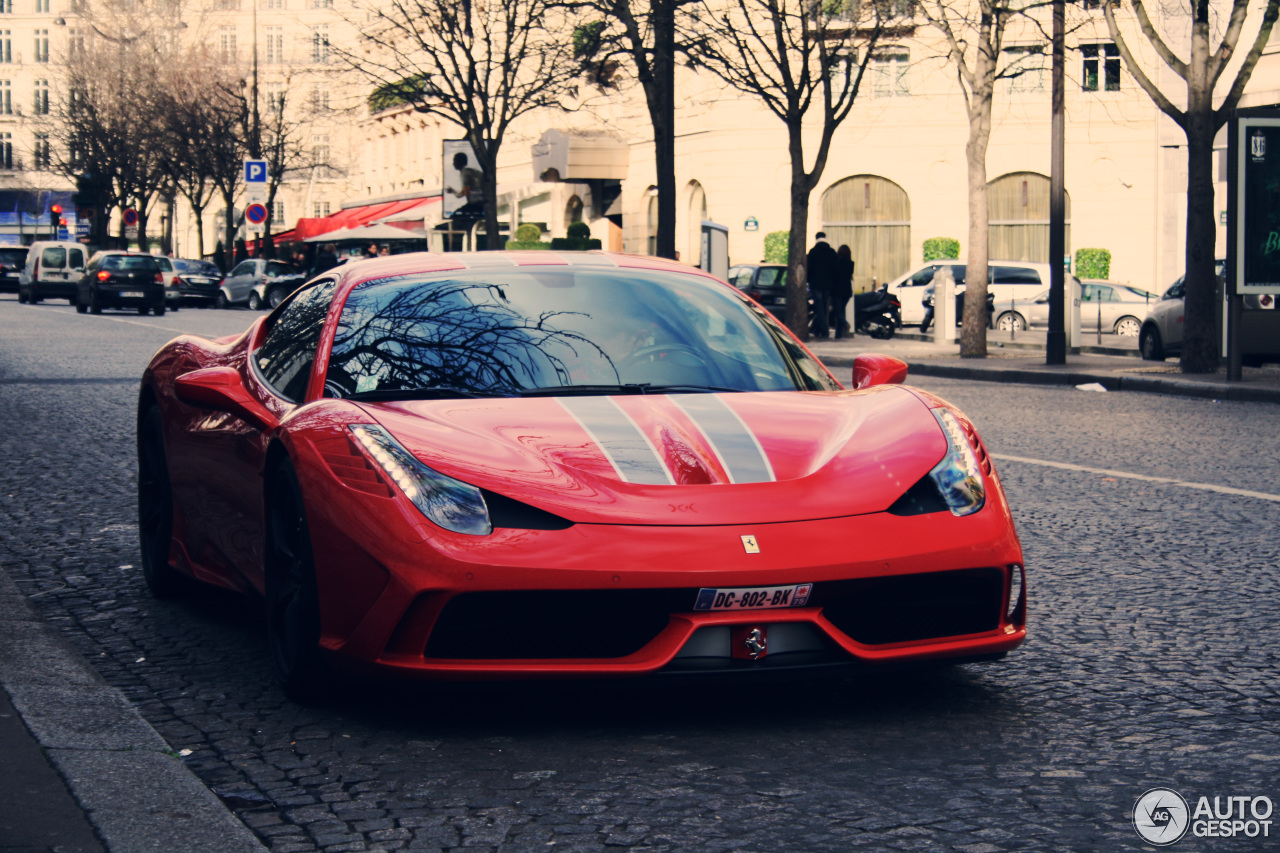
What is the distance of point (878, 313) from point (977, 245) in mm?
8670

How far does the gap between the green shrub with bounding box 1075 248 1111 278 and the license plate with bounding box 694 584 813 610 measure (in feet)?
142

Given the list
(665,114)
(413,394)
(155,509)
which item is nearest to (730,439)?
(413,394)

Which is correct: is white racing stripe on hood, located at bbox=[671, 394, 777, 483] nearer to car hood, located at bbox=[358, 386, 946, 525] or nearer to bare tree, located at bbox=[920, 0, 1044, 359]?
car hood, located at bbox=[358, 386, 946, 525]

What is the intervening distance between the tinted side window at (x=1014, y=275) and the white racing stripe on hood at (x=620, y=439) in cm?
3160

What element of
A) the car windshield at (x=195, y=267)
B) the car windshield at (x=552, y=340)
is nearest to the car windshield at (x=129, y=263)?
the car windshield at (x=195, y=267)

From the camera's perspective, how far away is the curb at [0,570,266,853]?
3350 mm

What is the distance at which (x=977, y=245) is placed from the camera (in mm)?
24969

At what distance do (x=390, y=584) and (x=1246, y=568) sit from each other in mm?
3927

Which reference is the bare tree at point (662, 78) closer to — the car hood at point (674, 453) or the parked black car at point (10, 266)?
the car hood at point (674, 453)

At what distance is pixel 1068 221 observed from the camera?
46250 mm

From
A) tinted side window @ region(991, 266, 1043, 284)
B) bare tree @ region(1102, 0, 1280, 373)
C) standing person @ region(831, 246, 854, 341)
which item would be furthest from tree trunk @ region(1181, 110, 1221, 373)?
tinted side window @ region(991, 266, 1043, 284)

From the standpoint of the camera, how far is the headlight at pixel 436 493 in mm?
4066

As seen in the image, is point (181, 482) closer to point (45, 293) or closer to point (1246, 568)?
point (1246, 568)

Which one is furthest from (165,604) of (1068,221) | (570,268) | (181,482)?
(1068,221)
